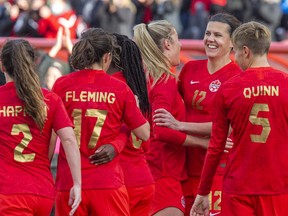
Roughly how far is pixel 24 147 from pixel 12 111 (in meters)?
0.26

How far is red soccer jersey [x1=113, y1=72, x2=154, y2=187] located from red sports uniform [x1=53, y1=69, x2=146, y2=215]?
470 millimetres

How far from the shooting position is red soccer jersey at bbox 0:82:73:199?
8.38 metres

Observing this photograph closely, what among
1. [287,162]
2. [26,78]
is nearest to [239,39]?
[287,162]

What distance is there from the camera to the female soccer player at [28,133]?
27.5ft

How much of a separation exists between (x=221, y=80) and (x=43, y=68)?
26.6 feet

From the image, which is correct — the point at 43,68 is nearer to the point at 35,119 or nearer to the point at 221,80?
the point at 221,80

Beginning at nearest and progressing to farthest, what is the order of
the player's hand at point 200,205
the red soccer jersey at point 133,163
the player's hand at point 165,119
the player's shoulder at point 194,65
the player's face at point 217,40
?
the player's hand at point 200,205 → the red soccer jersey at point 133,163 → the player's hand at point 165,119 → the player's face at point 217,40 → the player's shoulder at point 194,65

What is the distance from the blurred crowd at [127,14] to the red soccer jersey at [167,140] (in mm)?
15536

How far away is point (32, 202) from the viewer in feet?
27.4

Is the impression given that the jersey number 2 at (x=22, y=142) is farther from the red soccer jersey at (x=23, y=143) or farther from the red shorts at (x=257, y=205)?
the red shorts at (x=257, y=205)

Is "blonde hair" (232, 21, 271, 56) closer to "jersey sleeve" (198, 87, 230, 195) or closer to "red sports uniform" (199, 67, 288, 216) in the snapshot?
"red sports uniform" (199, 67, 288, 216)

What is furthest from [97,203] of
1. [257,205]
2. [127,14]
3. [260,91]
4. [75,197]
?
[127,14]

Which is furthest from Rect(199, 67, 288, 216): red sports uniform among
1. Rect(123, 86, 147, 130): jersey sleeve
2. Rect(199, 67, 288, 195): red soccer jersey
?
Rect(123, 86, 147, 130): jersey sleeve

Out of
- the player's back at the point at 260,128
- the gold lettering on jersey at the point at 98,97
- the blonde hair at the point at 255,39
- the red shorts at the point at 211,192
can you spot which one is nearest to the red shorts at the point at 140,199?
the red shorts at the point at 211,192
